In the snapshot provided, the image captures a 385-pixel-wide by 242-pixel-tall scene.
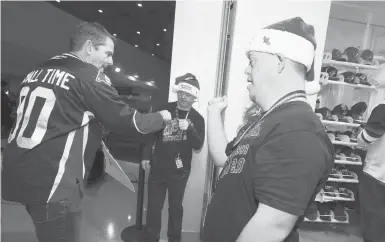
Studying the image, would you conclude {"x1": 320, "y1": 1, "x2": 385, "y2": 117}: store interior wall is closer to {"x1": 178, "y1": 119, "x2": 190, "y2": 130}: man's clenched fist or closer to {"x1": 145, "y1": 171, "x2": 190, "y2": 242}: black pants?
{"x1": 178, "y1": 119, "x2": 190, "y2": 130}: man's clenched fist

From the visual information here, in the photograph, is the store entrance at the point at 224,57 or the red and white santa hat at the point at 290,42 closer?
the red and white santa hat at the point at 290,42

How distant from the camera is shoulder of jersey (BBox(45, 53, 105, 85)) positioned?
168cm

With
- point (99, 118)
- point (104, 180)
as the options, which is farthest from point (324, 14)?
point (104, 180)

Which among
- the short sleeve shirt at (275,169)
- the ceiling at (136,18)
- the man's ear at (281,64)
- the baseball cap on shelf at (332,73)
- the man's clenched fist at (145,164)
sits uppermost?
the ceiling at (136,18)

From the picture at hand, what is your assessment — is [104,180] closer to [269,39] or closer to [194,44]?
[194,44]

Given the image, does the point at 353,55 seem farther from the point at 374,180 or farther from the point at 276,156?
the point at 276,156

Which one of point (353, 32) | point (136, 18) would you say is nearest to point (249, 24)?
point (353, 32)

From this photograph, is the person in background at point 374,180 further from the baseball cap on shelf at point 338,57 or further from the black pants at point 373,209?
the baseball cap on shelf at point 338,57

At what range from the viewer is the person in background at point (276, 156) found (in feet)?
2.76

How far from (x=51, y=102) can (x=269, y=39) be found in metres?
1.33

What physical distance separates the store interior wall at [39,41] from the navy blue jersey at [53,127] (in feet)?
16.8

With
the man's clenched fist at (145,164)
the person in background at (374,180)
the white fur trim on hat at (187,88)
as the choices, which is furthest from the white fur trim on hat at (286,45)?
the man's clenched fist at (145,164)

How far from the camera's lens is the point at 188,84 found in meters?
2.80

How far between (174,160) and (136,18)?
16.5 ft
